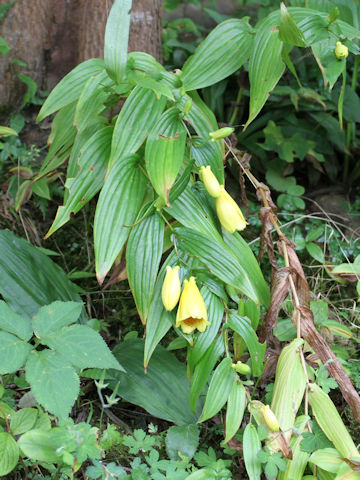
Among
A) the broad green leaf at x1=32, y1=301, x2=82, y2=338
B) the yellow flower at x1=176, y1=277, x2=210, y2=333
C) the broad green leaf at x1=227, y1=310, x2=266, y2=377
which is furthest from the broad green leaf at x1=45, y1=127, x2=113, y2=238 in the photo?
the broad green leaf at x1=227, y1=310, x2=266, y2=377

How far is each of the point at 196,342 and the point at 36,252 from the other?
65 cm

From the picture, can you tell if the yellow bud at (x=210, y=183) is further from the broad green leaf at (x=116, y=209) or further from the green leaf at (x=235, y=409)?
the green leaf at (x=235, y=409)

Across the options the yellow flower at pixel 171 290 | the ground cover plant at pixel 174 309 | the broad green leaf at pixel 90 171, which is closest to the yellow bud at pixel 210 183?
the ground cover plant at pixel 174 309

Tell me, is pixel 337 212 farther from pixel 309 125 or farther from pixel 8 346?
pixel 8 346

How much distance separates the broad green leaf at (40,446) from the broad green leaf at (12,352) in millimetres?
148

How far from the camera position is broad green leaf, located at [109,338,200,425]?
4.86 feet

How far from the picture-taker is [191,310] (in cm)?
123

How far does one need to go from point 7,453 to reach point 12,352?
22 cm

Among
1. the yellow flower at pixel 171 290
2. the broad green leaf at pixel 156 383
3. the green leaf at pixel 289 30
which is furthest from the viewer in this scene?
the broad green leaf at pixel 156 383

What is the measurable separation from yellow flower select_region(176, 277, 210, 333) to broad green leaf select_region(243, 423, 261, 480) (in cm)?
26

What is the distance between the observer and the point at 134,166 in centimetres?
146

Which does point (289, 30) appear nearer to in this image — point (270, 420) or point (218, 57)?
point (218, 57)

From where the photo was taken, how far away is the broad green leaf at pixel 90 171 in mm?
1483

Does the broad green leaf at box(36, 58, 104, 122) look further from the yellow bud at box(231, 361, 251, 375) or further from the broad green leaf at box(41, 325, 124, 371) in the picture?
the yellow bud at box(231, 361, 251, 375)
